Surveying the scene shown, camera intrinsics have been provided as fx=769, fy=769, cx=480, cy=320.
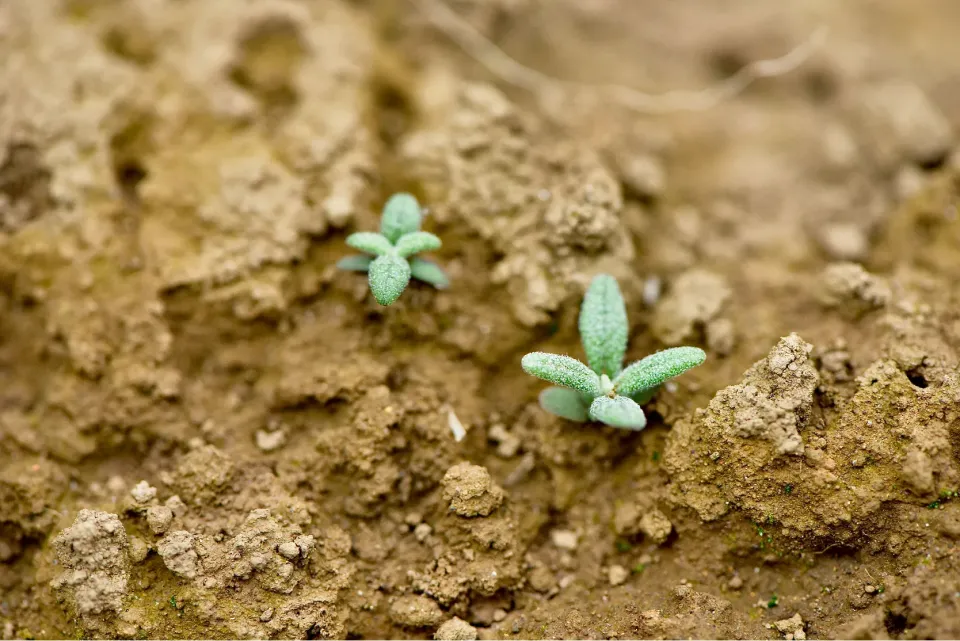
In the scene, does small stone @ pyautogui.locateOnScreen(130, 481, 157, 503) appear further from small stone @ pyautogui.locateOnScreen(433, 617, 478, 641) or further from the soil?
small stone @ pyautogui.locateOnScreen(433, 617, 478, 641)

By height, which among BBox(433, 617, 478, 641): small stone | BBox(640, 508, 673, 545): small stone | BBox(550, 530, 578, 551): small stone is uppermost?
BBox(640, 508, 673, 545): small stone

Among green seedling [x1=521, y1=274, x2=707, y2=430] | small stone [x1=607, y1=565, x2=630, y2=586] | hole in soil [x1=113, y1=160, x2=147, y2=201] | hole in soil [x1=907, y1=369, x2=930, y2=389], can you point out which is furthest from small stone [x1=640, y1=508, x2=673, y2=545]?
hole in soil [x1=113, y1=160, x2=147, y2=201]

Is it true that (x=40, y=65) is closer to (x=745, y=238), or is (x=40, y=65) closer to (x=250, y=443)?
(x=250, y=443)

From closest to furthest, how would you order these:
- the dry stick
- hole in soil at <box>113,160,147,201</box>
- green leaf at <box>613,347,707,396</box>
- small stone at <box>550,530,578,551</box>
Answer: green leaf at <box>613,347,707,396</box> → small stone at <box>550,530,578,551</box> → hole in soil at <box>113,160,147,201</box> → the dry stick

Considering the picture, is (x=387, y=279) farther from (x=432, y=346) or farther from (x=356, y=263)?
(x=432, y=346)

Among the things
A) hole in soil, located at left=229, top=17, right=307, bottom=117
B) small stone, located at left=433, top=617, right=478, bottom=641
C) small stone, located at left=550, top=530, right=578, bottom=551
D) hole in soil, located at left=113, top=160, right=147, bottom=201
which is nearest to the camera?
small stone, located at left=433, top=617, right=478, bottom=641

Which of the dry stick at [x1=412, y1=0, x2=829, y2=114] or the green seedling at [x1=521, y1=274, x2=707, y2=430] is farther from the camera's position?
the dry stick at [x1=412, y1=0, x2=829, y2=114]
